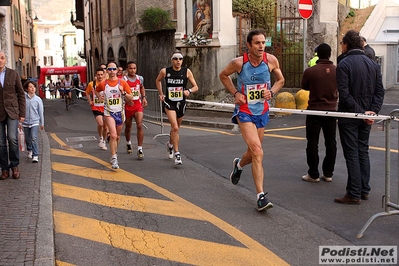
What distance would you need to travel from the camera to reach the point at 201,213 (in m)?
6.45

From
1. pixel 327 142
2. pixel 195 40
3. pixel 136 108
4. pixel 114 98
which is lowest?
pixel 327 142

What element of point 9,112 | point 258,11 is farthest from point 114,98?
point 258,11

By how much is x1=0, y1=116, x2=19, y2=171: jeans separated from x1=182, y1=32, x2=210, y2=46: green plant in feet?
40.5

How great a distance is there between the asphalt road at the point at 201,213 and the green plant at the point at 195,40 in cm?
998

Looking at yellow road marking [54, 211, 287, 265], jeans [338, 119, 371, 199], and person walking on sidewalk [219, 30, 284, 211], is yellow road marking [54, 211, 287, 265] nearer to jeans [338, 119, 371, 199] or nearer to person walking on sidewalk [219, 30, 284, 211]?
person walking on sidewalk [219, 30, 284, 211]

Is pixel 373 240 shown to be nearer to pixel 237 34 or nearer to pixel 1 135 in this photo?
Answer: pixel 1 135

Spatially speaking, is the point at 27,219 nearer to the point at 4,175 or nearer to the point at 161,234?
the point at 161,234

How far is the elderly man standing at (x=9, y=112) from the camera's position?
823cm

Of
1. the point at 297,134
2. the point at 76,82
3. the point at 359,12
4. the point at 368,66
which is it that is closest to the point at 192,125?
the point at 297,134

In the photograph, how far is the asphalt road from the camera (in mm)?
5184

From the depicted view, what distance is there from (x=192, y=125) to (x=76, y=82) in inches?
1207

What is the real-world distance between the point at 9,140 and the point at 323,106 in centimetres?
466

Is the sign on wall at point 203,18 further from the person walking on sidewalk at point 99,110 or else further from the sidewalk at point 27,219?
the sidewalk at point 27,219

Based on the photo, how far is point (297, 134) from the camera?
1288 cm
